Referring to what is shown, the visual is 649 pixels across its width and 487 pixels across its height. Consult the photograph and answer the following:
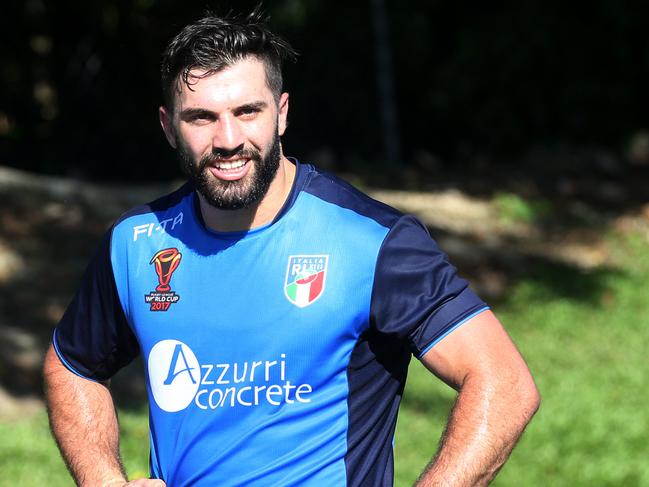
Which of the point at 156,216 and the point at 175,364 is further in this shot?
the point at 156,216

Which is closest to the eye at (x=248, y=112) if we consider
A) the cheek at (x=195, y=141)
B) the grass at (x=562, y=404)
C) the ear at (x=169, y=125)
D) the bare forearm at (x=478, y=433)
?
the cheek at (x=195, y=141)

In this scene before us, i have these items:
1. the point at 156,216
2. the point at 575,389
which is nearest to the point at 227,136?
the point at 156,216

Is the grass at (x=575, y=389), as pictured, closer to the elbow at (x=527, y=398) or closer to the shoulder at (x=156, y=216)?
the shoulder at (x=156, y=216)

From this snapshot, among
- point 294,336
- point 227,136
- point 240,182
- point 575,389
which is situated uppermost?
point 227,136

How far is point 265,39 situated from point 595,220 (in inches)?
373

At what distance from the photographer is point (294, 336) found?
2926mm

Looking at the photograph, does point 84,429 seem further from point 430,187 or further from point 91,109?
point 91,109

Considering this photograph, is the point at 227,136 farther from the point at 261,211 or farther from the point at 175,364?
the point at 175,364

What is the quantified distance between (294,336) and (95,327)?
635 millimetres

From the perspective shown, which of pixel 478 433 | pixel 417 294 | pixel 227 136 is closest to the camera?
pixel 478 433

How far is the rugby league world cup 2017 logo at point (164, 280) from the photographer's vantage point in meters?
3.08

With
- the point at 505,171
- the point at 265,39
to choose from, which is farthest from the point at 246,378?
the point at 505,171

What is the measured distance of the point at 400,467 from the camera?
22.5 ft

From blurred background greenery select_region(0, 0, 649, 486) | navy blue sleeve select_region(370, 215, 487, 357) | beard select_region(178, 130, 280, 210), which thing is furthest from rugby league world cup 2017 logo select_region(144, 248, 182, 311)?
blurred background greenery select_region(0, 0, 649, 486)
